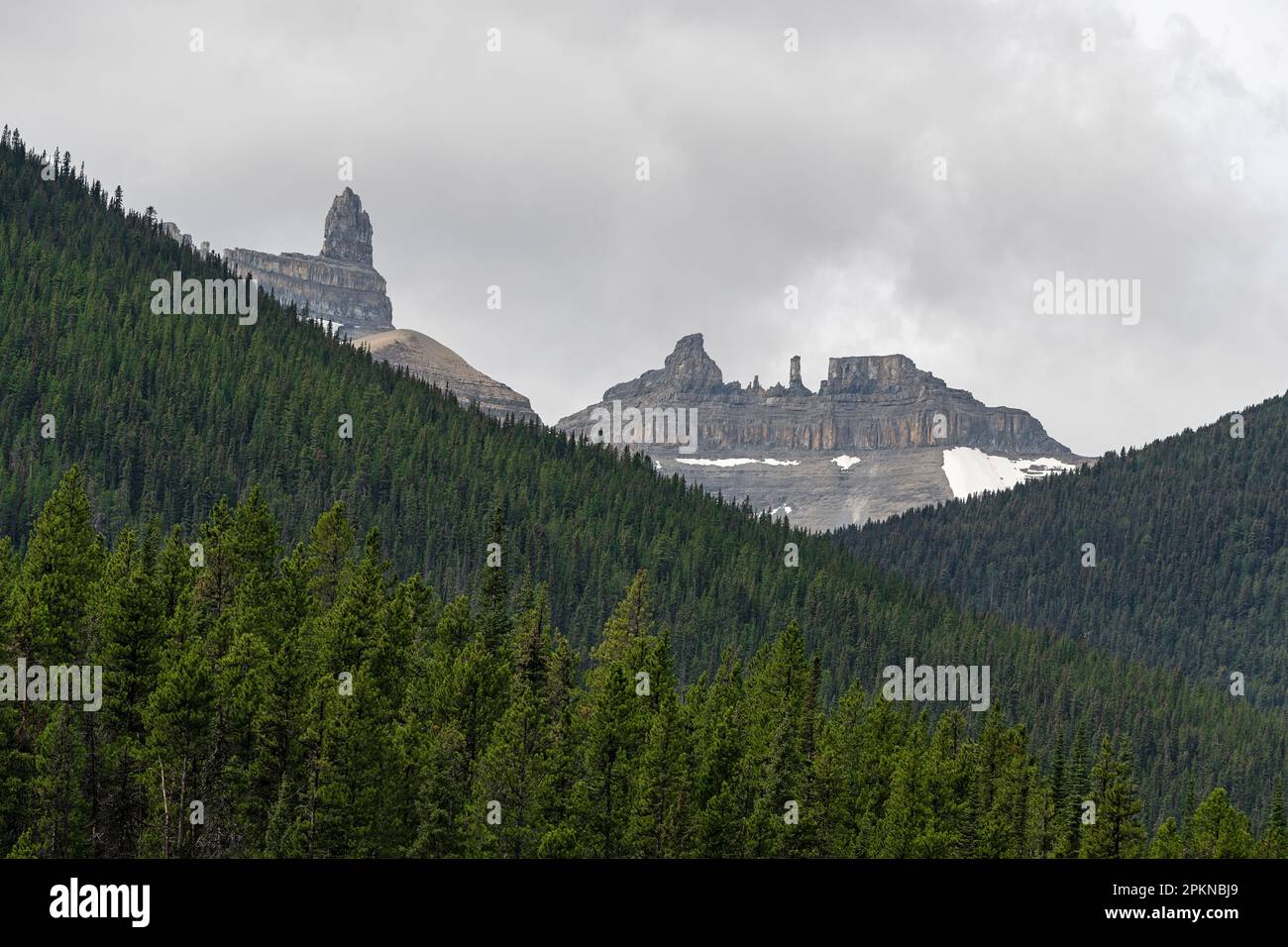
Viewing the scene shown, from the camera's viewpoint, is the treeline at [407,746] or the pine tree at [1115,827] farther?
the pine tree at [1115,827]

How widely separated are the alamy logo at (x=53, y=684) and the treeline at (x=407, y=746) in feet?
1.60

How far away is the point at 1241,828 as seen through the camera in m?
94.1

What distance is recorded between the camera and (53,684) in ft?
215

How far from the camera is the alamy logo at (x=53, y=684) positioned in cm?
6394

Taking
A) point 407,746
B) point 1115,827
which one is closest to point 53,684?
point 407,746
